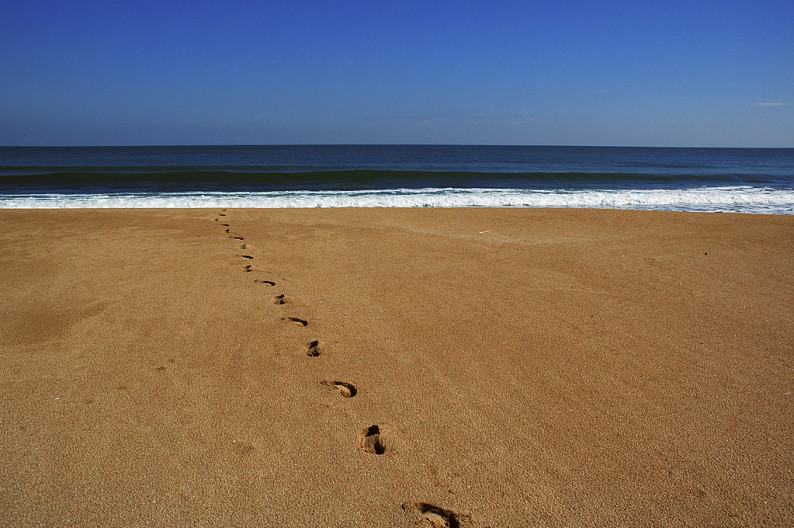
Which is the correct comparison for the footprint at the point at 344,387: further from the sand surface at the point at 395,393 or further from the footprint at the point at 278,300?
the footprint at the point at 278,300

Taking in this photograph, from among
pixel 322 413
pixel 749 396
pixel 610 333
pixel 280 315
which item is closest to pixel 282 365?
pixel 322 413

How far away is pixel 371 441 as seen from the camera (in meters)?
2.20

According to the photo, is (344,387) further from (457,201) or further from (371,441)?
(457,201)

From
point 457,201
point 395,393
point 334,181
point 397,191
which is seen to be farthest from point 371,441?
point 334,181

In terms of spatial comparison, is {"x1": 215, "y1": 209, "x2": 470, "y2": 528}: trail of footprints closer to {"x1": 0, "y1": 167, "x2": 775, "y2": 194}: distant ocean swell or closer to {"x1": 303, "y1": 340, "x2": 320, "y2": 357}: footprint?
{"x1": 303, "y1": 340, "x2": 320, "y2": 357}: footprint

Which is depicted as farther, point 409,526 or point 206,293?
point 206,293

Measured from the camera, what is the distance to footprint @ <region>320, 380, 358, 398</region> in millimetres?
2605

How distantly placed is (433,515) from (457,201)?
1197 cm

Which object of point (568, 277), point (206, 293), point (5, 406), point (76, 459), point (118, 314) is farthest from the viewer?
point (568, 277)

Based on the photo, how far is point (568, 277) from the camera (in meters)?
4.83

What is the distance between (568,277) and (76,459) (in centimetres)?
415

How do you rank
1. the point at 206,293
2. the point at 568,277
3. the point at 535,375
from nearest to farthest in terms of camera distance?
the point at 535,375 → the point at 206,293 → the point at 568,277

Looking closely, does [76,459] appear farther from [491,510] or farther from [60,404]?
[491,510]

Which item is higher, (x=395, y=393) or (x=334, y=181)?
(x=334, y=181)
